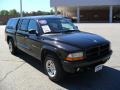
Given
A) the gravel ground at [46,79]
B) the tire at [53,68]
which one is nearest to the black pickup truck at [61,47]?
the tire at [53,68]

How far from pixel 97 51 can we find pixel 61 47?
3.26 ft

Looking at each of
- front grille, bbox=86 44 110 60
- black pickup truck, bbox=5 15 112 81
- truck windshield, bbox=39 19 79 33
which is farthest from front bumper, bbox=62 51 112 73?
truck windshield, bbox=39 19 79 33

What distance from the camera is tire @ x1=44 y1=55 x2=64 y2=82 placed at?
237 inches

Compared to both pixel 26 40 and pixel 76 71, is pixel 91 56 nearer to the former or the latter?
pixel 76 71

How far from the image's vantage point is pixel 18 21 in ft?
30.9

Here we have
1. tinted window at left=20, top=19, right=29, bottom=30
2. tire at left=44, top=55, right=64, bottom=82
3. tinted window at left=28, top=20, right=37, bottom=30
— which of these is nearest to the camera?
tire at left=44, top=55, right=64, bottom=82

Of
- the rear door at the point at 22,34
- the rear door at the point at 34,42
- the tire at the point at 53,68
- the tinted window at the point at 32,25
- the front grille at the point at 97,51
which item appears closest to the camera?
the front grille at the point at 97,51

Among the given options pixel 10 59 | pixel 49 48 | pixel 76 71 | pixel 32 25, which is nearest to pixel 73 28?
pixel 32 25

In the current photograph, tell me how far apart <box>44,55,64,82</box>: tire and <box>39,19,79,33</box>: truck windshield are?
42.9 inches

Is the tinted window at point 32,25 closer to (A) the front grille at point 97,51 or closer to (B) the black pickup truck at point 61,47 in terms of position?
(B) the black pickup truck at point 61,47

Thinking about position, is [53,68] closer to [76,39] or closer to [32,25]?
[76,39]

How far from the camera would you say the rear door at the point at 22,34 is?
824 cm

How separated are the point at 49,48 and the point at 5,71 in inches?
84.3

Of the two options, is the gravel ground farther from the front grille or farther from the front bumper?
the front grille
